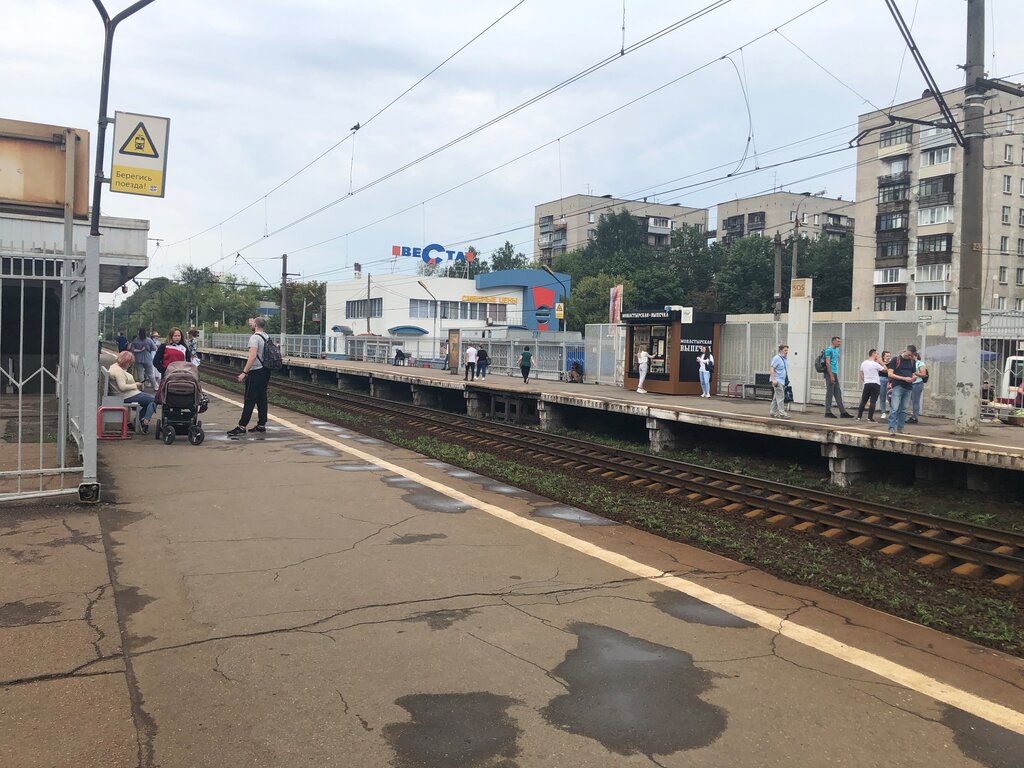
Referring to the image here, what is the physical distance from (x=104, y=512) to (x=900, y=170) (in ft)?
211

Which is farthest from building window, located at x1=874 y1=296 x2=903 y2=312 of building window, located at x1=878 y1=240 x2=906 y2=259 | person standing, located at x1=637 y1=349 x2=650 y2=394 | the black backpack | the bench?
the black backpack

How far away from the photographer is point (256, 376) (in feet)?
43.5

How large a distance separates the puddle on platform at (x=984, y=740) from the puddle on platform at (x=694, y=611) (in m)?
1.40

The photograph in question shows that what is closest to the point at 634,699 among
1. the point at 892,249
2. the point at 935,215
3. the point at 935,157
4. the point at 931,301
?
the point at 935,215

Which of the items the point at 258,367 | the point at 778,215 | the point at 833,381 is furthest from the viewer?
the point at 778,215

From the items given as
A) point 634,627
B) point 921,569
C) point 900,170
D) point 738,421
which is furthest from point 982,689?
point 900,170

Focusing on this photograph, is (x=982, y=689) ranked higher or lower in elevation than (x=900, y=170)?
lower

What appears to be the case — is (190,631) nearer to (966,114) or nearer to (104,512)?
(104,512)

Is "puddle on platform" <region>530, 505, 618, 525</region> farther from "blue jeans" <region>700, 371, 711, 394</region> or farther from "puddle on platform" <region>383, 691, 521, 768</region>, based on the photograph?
"blue jeans" <region>700, 371, 711, 394</region>

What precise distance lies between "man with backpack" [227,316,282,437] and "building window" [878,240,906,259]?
57.2m

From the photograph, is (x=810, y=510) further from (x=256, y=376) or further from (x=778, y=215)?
(x=778, y=215)

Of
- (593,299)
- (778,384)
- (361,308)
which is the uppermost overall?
(593,299)

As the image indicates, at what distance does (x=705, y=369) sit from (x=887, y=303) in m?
45.8

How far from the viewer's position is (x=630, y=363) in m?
24.2
